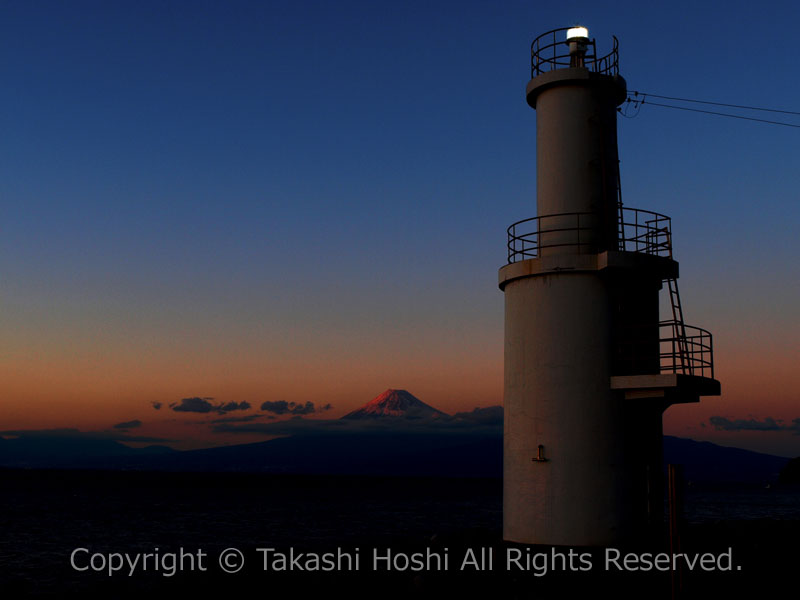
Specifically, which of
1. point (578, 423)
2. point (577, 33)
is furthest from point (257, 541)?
point (577, 33)

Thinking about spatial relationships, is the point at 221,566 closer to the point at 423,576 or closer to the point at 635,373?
the point at 423,576

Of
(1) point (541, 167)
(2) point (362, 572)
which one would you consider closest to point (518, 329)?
(1) point (541, 167)

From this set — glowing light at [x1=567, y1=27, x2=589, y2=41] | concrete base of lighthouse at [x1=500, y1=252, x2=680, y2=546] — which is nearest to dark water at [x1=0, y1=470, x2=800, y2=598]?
concrete base of lighthouse at [x1=500, y1=252, x2=680, y2=546]

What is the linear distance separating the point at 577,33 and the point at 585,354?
8.64 metres

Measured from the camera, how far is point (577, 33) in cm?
2066

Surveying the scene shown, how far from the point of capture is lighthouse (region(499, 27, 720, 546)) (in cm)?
1797

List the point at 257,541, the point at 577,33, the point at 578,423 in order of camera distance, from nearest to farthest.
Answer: the point at 578,423, the point at 577,33, the point at 257,541

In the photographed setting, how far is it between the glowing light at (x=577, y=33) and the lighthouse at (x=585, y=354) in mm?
1237

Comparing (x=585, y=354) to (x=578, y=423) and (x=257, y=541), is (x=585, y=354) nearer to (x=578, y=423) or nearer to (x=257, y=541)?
(x=578, y=423)

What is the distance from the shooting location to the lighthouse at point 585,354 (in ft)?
59.0

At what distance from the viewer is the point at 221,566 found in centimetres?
2564

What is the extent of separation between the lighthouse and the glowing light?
1237mm

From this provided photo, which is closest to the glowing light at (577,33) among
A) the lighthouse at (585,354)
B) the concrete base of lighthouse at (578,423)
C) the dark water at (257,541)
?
the lighthouse at (585,354)

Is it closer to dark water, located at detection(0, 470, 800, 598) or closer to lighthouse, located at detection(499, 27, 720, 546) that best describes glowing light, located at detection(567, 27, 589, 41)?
lighthouse, located at detection(499, 27, 720, 546)
